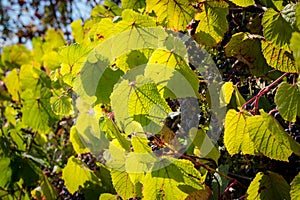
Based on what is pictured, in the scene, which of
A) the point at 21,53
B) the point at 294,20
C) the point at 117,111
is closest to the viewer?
the point at 294,20

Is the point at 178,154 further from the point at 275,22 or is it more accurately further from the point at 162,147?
the point at 275,22

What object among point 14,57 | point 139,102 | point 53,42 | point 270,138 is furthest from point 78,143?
point 14,57

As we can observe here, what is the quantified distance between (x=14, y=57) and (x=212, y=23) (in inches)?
52.2

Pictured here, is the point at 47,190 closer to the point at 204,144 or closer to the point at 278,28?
the point at 204,144

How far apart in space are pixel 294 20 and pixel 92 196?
0.77 metres

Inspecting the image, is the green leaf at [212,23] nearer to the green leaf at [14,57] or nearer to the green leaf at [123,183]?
the green leaf at [123,183]

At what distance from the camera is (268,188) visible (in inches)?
37.6

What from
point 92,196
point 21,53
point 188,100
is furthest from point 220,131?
point 21,53

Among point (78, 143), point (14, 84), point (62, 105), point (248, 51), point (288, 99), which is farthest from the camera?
point (14, 84)

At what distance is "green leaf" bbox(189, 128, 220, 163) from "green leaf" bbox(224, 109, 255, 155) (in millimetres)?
94

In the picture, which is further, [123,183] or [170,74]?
[123,183]

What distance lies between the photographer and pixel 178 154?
979mm

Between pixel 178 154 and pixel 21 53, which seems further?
pixel 21 53

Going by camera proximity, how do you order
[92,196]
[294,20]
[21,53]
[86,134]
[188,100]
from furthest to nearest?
1. [21,53]
2. [92,196]
3. [86,134]
4. [188,100]
5. [294,20]
